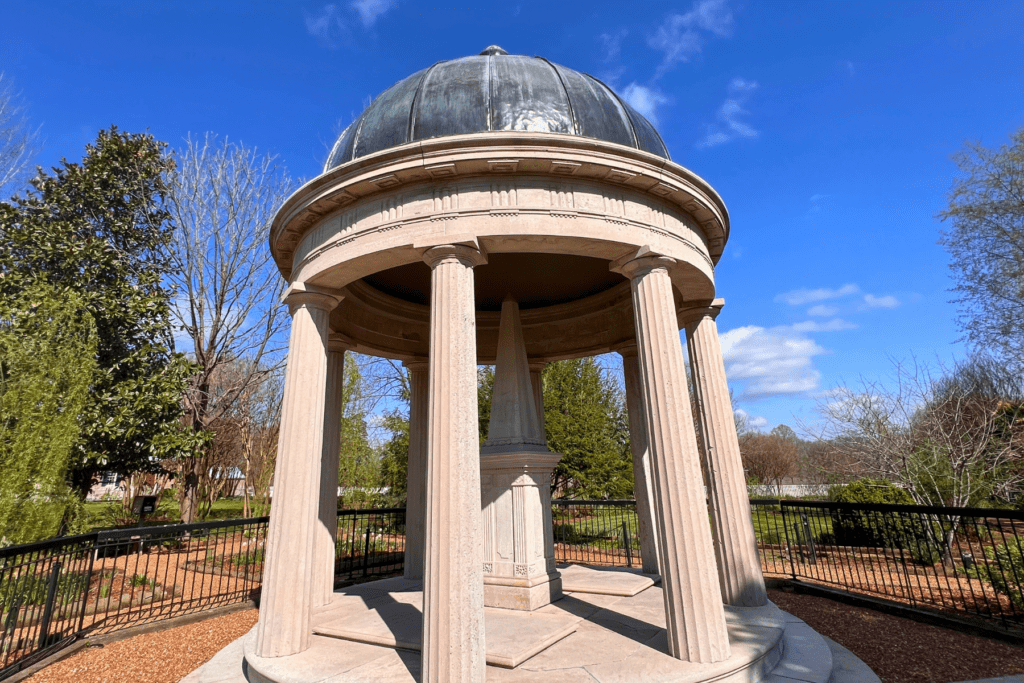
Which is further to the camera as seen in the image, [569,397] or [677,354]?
[569,397]

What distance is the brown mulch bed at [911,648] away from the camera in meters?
6.14

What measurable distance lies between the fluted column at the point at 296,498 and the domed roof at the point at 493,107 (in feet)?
9.70

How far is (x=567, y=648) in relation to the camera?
6.32 metres

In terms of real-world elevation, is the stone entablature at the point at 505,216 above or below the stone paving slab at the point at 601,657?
above

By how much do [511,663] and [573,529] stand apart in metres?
16.4

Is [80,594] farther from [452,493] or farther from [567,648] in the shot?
[567,648]

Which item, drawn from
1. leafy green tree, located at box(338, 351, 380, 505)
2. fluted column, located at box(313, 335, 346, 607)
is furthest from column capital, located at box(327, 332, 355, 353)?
leafy green tree, located at box(338, 351, 380, 505)

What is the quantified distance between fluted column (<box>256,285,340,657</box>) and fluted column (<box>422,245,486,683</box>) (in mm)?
2276

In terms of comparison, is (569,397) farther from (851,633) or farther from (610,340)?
(851,633)

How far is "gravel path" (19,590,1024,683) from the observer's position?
6.29 meters

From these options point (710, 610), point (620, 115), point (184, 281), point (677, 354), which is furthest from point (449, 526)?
point (184, 281)

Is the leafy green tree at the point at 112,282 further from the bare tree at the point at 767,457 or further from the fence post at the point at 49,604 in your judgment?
the bare tree at the point at 767,457

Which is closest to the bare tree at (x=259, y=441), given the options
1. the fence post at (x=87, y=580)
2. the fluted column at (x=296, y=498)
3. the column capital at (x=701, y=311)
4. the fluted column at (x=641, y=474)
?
the fence post at (x=87, y=580)

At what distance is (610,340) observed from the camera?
11.9 m
